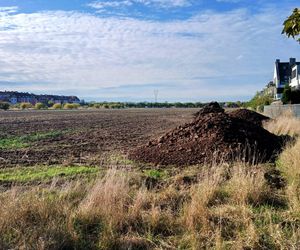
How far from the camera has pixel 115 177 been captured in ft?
27.6

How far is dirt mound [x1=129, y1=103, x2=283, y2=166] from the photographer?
12.7 m

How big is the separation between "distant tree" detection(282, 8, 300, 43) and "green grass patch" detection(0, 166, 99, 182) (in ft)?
20.3

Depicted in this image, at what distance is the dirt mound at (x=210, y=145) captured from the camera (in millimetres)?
12727

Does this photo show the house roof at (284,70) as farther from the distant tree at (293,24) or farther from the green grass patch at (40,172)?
the distant tree at (293,24)

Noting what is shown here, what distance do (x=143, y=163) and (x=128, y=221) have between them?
6.51 metres

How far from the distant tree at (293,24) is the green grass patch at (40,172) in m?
6.18

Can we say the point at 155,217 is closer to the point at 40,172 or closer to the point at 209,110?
the point at 40,172

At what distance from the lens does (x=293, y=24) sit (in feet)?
22.7

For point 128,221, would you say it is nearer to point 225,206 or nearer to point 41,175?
point 225,206

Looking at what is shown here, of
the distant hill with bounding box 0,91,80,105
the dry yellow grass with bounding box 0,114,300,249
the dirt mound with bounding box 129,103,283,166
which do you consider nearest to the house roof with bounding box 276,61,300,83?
the dirt mound with bounding box 129,103,283,166

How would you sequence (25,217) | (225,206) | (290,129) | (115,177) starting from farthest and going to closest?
(290,129) → (115,177) → (225,206) → (25,217)

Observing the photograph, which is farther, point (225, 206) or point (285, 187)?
point (285, 187)

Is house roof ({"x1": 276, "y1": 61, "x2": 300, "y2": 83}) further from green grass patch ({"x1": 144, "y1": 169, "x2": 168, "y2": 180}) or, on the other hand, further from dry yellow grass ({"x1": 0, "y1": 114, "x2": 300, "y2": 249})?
dry yellow grass ({"x1": 0, "y1": 114, "x2": 300, "y2": 249})

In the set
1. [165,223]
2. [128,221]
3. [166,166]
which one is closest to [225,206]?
[165,223]
